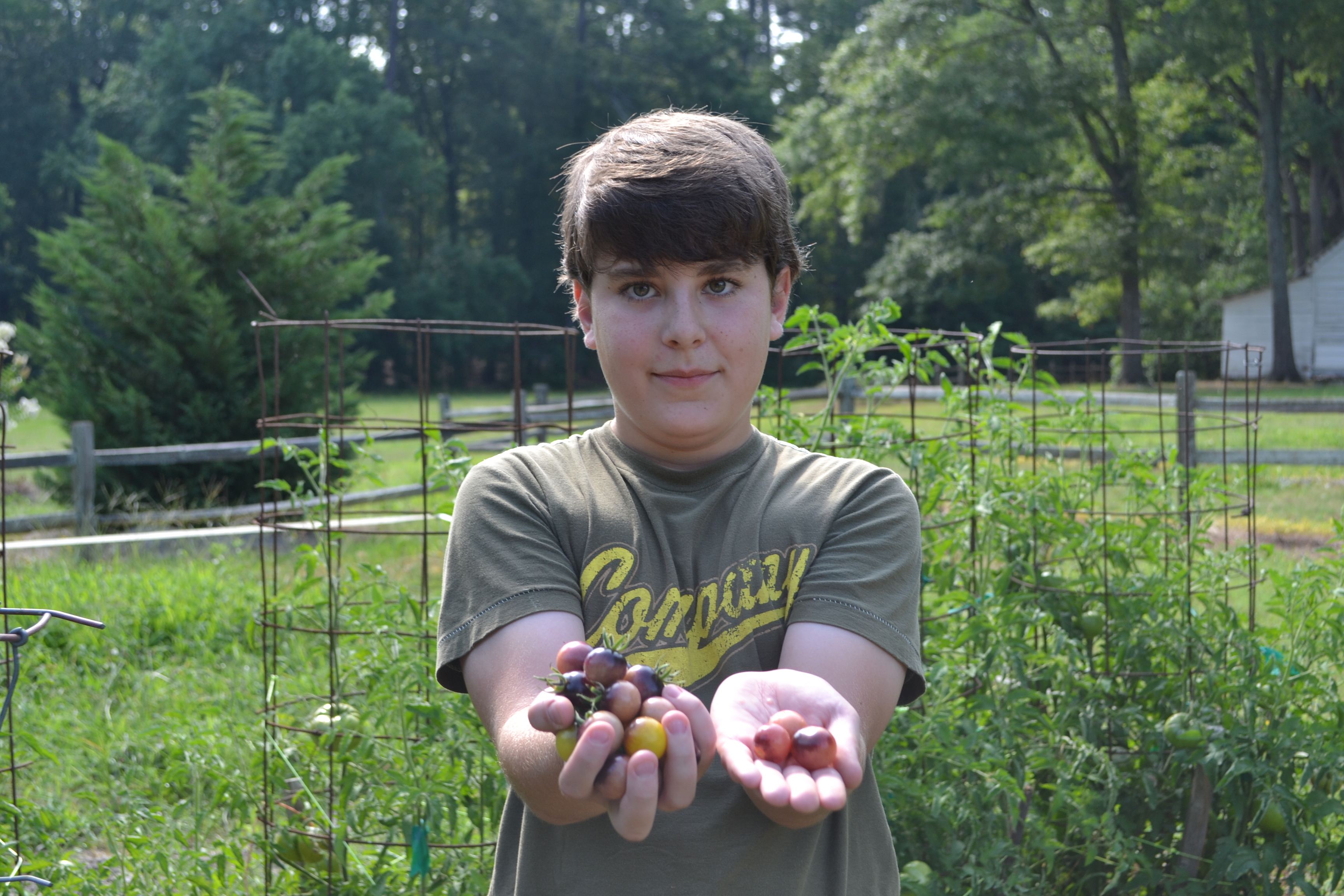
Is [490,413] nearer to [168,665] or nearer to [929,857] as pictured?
[168,665]

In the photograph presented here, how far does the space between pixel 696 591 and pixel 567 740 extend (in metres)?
0.35

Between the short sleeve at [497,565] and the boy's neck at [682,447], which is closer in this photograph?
the short sleeve at [497,565]

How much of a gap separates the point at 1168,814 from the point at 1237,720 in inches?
13.8

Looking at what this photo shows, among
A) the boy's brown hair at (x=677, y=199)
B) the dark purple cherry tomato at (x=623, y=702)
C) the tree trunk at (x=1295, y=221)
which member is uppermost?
the tree trunk at (x=1295, y=221)

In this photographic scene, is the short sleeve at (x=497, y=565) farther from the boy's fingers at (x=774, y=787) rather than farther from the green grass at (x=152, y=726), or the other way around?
the green grass at (x=152, y=726)

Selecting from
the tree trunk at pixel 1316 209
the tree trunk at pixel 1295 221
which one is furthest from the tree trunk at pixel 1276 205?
the tree trunk at pixel 1316 209

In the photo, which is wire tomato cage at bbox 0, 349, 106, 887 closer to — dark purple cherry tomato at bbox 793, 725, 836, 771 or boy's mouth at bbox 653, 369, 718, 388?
boy's mouth at bbox 653, 369, 718, 388

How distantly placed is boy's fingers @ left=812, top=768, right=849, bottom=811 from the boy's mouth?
478mm

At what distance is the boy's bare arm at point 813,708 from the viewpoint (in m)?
0.98

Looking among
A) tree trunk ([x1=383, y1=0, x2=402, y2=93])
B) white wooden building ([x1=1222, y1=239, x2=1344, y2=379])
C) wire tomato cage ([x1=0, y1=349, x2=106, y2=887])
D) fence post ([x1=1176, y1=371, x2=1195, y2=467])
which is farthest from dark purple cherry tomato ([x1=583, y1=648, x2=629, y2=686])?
tree trunk ([x1=383, y1=0, x2=402, y2=93])

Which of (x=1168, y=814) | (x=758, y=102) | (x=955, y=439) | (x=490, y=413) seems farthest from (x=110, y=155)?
(x=758, y=102)

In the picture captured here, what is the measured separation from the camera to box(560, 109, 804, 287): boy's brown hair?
1.26 m

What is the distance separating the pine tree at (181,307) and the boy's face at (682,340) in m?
7.67

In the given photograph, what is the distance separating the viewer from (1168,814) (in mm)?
2600
